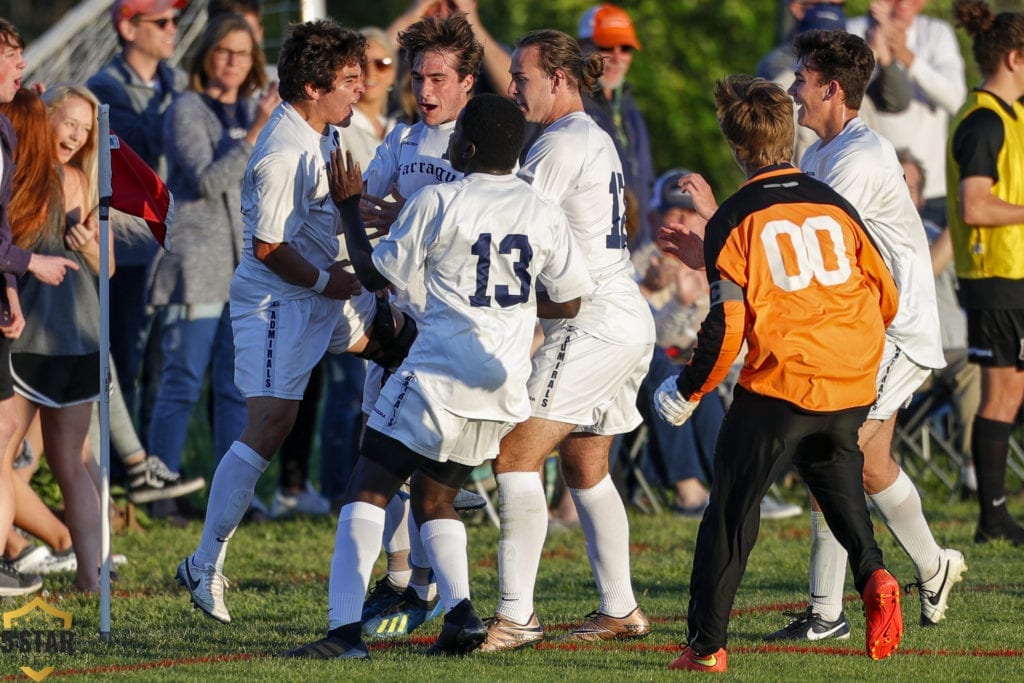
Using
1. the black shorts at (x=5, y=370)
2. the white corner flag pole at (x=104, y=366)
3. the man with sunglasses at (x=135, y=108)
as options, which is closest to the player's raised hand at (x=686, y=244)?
the white corner flag pole at (x=104, y=366)

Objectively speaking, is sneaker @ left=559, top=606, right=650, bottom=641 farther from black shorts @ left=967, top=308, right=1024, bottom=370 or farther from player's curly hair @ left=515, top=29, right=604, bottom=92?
black shorts @ left=967, top=308, right=1024, bottom=370

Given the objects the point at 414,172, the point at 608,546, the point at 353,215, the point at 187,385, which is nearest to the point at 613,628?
the point at 608,546

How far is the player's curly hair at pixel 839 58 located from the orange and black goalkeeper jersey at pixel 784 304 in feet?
3.32

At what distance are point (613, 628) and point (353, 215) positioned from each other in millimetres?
2029

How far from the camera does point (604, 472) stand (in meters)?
6.97

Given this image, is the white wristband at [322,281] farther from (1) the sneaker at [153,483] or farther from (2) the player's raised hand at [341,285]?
(1) the sneaker at [153,483]

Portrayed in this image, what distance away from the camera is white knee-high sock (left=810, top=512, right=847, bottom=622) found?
22.5ft

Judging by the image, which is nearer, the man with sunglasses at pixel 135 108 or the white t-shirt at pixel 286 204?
the white t-shirt at pixel 286 204

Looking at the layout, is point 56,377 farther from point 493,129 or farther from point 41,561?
point 493,129

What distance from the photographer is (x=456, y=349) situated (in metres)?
6.09

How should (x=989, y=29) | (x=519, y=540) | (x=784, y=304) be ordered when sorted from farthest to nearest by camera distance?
(x=989, y=29)
(x=519, y=540)
(x=784, y=304)

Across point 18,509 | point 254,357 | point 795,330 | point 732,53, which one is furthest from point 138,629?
point 732,53

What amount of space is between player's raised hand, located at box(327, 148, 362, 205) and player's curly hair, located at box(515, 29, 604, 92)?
87 cm

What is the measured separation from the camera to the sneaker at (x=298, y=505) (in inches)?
429
